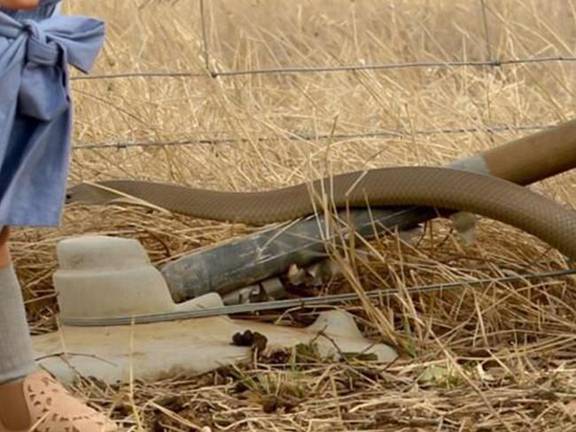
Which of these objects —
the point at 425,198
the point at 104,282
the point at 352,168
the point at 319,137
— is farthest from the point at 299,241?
the point at 319,137

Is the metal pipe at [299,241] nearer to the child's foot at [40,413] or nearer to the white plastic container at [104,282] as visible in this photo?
the white plastic container at [104,282]

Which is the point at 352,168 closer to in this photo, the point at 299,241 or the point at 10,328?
the point at 299,241

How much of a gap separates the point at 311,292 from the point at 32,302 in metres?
0.55

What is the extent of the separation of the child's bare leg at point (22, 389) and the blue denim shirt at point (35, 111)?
0.08 meters

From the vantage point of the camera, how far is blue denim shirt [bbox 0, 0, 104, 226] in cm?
203

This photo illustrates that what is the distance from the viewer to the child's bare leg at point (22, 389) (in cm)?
212

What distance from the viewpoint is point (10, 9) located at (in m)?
2.03

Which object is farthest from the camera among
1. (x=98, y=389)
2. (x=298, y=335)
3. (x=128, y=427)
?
(x=298, y=335)

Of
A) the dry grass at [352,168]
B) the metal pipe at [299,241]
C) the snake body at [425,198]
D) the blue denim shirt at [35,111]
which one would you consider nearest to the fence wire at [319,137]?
the dry grass at [352,168]

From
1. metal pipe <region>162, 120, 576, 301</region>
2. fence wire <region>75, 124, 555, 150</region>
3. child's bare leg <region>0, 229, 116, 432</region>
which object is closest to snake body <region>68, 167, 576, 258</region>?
metal pipe <region>162, 120, 576, 301</region>

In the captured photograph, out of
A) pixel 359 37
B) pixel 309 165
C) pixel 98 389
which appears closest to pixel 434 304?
pixel 309 165

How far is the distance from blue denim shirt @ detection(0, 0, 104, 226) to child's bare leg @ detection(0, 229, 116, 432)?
0.08 meters

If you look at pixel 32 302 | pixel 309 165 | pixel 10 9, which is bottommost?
pixel 32 302

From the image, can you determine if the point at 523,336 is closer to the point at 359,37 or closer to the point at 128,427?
the point at 128,427
